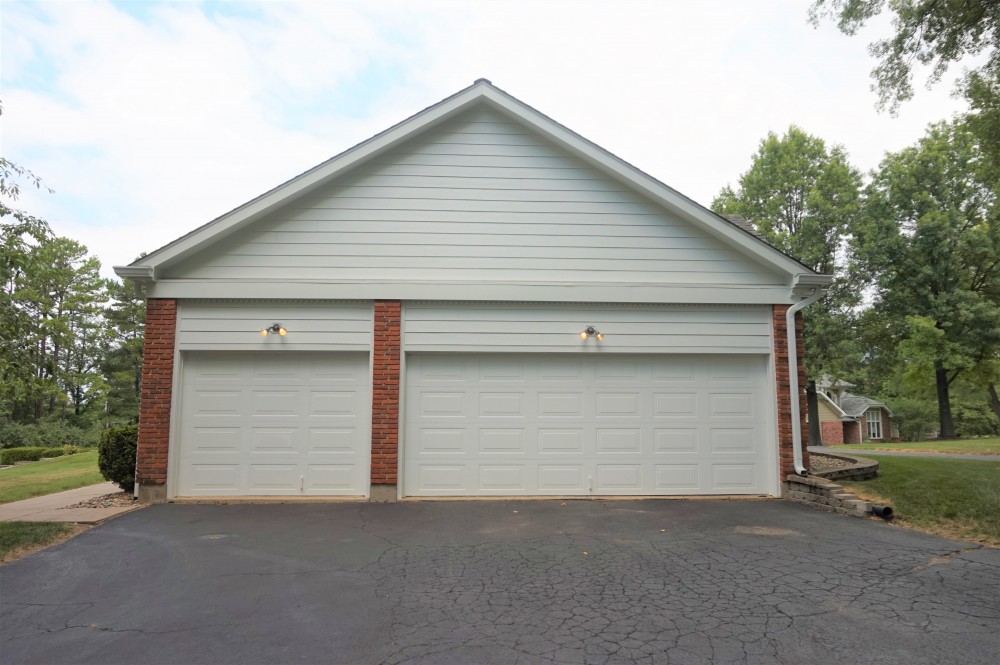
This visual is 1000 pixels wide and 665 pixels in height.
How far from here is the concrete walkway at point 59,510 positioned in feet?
22.4

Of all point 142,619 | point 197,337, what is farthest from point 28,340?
point 142,619

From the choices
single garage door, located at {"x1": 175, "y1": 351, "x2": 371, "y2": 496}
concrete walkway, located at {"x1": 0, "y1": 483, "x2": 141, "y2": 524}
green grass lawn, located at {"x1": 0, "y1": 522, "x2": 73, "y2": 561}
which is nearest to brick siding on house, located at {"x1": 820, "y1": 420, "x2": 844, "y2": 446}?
single garage door, located at {"x1": 175, "y1": 351, "x2": 371, "y2": 496}

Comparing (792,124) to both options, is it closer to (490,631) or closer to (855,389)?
(855,389)

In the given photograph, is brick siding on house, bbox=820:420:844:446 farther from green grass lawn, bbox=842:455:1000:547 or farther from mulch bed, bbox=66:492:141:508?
mulch bed, bbox=66:492:141:508

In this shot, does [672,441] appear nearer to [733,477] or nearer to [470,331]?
[733,477]

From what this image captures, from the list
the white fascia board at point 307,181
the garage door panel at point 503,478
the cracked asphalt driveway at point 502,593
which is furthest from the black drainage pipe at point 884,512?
the white fascia board at point 307,181

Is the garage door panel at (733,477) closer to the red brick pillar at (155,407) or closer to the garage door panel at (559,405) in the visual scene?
the garage door panel at (559,405)

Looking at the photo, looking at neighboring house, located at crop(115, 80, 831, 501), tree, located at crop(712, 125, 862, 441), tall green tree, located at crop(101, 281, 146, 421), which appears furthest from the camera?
tall green tree, located at crop(101, 281, 146, 421)

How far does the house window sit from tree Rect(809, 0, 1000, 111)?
40.4m

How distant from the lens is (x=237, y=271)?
26.9ft

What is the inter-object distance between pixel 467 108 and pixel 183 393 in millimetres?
6166

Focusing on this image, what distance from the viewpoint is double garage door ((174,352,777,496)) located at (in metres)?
8.04

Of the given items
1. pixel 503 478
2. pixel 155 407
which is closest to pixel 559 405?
pixel 503 478

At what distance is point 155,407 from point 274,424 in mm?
1660
